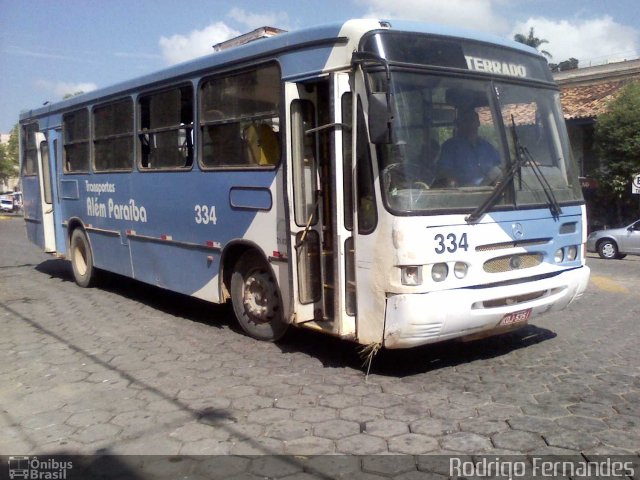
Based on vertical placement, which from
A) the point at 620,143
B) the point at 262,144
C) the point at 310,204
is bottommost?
the point at 310,204

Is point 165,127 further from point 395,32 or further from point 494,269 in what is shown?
point 494,269

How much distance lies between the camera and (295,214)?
6059 millimetres

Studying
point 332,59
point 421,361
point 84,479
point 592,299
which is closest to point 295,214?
point 332,59

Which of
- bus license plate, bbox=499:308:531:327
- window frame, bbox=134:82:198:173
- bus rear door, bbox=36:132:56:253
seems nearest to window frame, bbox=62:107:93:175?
bus rear door, bbox=36:132:56:253

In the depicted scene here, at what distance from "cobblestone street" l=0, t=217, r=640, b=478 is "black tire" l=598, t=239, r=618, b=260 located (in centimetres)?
1192

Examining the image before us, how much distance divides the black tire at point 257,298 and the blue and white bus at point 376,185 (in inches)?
0.7

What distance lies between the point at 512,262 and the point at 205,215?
346cm

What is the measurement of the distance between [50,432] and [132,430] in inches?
23.3

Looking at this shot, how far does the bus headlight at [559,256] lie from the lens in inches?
240

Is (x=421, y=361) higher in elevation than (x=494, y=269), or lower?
lower

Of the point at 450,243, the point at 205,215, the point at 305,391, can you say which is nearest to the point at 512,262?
the point at 450,243

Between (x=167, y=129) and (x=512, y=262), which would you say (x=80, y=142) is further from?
(x=512, y=262)

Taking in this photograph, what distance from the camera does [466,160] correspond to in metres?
5.57

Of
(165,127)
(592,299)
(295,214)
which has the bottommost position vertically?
(592,299)
